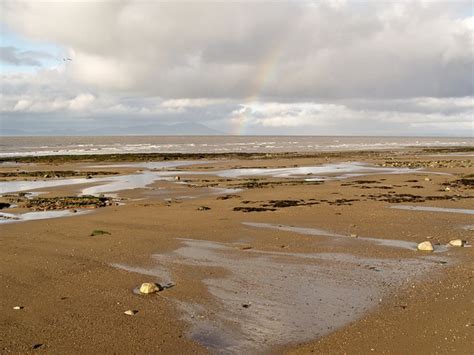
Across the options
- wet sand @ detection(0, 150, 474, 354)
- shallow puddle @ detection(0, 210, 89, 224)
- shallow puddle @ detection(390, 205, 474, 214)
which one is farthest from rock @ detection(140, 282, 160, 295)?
shallow puddle @ detection(390, 205, 474, 214)

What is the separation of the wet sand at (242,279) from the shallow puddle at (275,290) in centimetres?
4

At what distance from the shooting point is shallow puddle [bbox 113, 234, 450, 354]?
27.8 ft

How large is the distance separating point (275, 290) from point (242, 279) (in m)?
1.16

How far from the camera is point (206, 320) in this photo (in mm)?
9172

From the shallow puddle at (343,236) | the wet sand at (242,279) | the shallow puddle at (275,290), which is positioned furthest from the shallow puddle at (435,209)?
the shallow puddle at (275,290)

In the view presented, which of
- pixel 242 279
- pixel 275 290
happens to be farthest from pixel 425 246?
pixel 242 279

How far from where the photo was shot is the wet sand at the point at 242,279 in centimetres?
827

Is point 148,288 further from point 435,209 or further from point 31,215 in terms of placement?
point 435,209

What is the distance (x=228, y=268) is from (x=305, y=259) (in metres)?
2.31

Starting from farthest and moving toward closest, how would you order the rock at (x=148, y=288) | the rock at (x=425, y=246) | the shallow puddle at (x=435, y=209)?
1. the shallow puddle at (x=435, y=209)
2. the rock at (x=425, y=246)
3. the rock at (x=148, y=288)

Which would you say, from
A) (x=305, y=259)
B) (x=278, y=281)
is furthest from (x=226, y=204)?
(x=278, y=281)

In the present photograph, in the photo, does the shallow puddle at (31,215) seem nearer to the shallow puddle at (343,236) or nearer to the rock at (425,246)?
the shallow puddle at (343,236)

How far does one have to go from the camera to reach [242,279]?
11.6 m

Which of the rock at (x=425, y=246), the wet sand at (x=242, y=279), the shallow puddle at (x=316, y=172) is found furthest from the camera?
the shallow puddle at (x=316, y=172)
